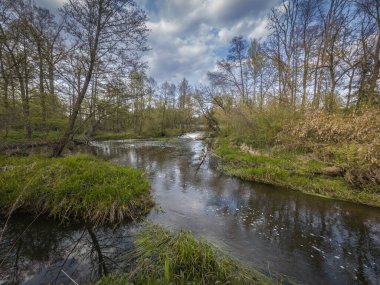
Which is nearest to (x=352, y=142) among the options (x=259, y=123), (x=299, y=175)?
(x=299, y=175)

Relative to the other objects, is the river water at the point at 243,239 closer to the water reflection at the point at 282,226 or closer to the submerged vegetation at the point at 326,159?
the water reflection at the point at 282,226

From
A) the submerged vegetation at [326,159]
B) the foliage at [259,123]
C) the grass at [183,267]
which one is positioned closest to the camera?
the grass at [183,267]

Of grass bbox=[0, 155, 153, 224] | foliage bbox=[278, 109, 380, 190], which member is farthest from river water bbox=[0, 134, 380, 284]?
foliage bbox=[278, 109, 380, 190]

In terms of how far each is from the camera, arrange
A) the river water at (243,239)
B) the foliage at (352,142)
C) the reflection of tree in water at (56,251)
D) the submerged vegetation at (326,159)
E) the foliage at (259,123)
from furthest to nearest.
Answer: the foliage at (259,123) < the submerged vegetation at (326,159) < the foliage at (352,142) < the river water at (243,239) < the reflection of tree in water at (56,251)

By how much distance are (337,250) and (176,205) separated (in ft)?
13.6

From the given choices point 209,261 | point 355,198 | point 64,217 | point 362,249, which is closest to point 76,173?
point 64,217

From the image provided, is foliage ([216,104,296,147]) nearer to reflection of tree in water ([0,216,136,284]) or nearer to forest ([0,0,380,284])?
forest ([0,0,380,284])

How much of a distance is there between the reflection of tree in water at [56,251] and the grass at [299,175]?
6292 millimetres

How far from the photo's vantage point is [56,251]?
3.95 m

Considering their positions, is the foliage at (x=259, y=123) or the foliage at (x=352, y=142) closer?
the foliage at (x=352, y=142)

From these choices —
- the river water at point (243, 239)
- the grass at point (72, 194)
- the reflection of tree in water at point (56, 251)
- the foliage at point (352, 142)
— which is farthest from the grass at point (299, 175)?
the reflection of tree in water at point (56, 251)

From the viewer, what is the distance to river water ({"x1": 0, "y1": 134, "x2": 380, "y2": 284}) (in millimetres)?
3471

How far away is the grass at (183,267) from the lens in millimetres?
2538

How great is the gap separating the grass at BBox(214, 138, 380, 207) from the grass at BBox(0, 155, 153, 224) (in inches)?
210
